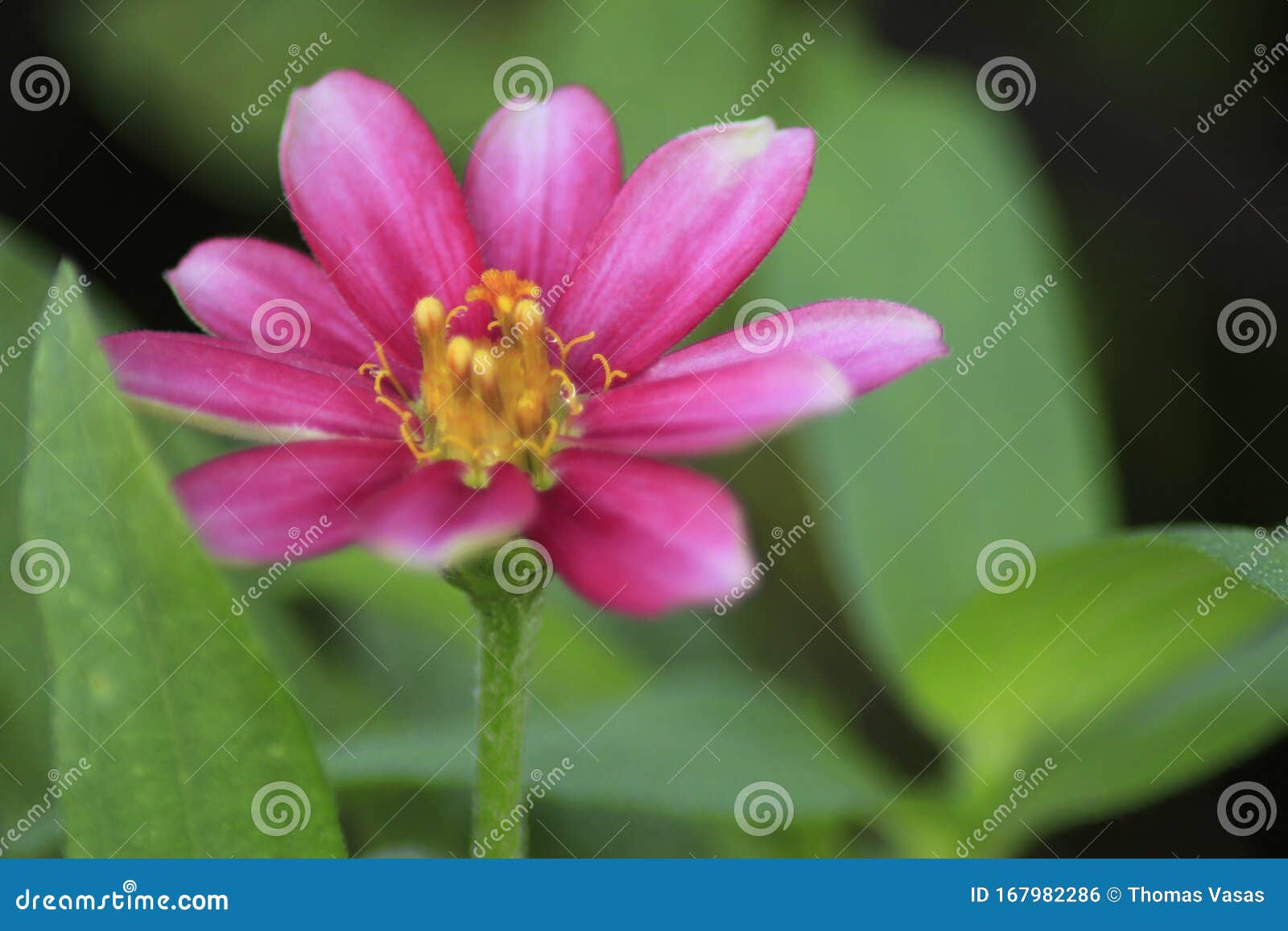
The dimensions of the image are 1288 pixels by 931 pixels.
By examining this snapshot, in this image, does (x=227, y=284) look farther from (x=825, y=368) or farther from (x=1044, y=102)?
(x=1044, y=102)

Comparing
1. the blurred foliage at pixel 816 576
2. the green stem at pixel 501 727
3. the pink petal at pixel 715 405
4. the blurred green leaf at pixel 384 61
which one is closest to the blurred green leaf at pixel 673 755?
the blurred foliage at pixel 816 576

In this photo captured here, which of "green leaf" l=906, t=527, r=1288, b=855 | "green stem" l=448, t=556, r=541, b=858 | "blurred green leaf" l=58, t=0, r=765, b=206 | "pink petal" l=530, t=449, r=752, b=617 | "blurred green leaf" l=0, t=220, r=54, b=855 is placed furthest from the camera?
"blurred green leaf" l=58, t=0, r=765, b=206

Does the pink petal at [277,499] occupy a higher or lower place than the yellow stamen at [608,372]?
lower

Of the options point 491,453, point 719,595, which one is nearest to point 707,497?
point 719,595

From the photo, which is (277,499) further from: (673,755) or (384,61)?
(384,61)

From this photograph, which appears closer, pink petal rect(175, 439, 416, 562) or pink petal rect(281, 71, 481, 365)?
pink petal rect(175, 439, 416, 562)

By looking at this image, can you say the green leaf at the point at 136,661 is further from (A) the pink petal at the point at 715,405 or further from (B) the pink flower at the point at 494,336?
(A) the pink petal at the point at 715,405

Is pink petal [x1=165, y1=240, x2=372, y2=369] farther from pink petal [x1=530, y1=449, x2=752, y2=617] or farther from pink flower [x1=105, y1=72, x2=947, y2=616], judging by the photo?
pink petal [x1=530, y1=449, x2=752, y2=617]

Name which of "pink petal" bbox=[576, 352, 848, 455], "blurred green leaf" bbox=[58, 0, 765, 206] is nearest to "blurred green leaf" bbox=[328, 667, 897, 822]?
"pink petal" bbox=[576, 352, 848, 455]
